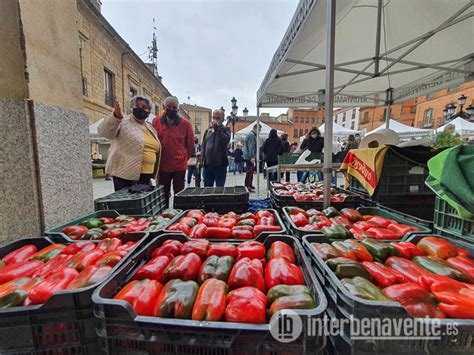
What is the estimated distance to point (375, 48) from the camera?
183 inches

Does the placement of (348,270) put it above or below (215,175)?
below

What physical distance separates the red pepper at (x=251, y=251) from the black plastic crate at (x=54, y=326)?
2.69 ft

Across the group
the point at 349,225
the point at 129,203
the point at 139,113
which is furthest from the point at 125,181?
the point at 349,225

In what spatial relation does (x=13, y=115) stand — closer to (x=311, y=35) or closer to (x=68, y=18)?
(x=68, y=18)

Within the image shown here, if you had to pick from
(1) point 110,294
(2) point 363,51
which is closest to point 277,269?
(1) point 110,294

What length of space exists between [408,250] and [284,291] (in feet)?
3.16

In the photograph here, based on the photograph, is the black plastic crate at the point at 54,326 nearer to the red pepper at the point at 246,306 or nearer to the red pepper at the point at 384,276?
the red pepper at the point at 246,306

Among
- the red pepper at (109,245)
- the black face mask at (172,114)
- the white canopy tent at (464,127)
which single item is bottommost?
the red pepper at (109,245)

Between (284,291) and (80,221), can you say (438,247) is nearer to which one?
(284,291)

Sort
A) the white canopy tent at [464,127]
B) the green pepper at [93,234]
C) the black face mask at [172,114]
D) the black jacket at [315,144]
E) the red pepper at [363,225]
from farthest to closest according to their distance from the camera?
1. the white canopy tent at [464,127]
2. the black jacket at [315,144]
3. the black face mask at [172,114]
4. the red pepper at [363,225]
5. the green pepper at [93,234]

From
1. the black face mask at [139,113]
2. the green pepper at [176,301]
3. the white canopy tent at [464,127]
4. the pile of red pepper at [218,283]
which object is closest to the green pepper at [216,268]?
the pile of red pepper at [218,283]

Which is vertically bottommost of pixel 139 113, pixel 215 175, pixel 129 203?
pixel 129 203

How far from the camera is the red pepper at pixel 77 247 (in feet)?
5.02

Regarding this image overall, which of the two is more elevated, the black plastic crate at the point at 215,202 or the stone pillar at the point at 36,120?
the stone pillar at the point at 36,120
